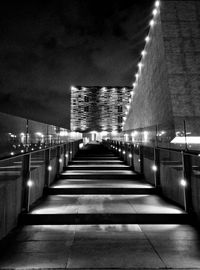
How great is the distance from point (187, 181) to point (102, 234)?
93.9 inches

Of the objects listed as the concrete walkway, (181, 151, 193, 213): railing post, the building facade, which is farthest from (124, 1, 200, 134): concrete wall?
the building facade

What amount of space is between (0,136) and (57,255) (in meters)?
2.68

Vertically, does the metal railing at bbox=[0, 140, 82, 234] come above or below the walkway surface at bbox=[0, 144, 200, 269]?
above

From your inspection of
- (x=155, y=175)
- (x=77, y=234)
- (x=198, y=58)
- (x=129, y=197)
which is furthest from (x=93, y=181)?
(x=198, y=58)

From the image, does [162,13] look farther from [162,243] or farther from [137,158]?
[162,243]

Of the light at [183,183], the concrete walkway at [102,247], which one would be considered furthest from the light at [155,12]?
the concrete walkway at [102,247]

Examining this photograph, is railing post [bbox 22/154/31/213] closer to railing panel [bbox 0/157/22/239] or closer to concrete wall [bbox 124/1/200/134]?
railing panel [bbox 0/157/22/239]

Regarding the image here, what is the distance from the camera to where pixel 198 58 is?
17609mm

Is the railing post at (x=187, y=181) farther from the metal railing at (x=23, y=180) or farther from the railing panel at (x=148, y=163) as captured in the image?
the metal railing at (x=23, y=180)

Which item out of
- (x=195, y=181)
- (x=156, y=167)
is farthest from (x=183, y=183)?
(x=156, y=167)

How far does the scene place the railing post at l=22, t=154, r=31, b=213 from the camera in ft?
14.3

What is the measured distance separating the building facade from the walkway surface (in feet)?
389

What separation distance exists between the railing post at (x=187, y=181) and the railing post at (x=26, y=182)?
3762mm

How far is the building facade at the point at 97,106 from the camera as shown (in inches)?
4899
